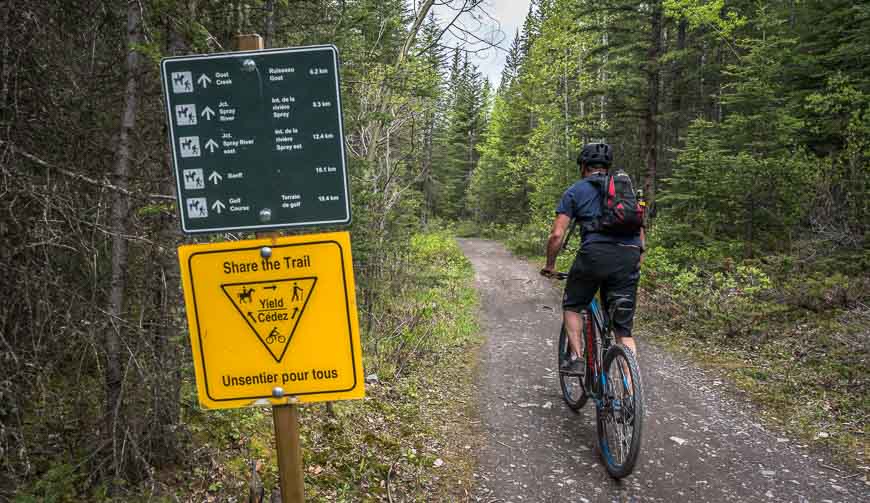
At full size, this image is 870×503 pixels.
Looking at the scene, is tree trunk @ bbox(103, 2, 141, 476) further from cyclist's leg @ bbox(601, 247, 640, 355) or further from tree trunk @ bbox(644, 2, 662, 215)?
tree trunk @ bbox(644, 2, 662, 215)

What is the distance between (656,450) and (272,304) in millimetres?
3636

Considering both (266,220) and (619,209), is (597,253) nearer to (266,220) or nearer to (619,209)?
(619,209)

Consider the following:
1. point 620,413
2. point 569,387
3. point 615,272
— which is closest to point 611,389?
point 620,413

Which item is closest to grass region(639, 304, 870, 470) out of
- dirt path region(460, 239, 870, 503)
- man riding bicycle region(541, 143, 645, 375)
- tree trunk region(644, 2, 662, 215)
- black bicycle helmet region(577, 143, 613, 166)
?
dirt path region(460, 239, 870, 503)

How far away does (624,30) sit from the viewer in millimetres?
12344

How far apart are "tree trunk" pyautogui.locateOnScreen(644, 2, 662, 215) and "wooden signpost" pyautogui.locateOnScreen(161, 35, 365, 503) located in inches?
451

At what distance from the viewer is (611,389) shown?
12.5 feet

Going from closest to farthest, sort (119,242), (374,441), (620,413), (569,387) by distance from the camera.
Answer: (119,242)
(620,413)
(374,441)
(569,387)

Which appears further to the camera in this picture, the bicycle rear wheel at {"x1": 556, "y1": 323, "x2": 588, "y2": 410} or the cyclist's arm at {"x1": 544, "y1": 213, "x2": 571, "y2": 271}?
the bicycle rear wheel at {"x1": 556, "y1": 323, "x2": 588, "y2": 410}

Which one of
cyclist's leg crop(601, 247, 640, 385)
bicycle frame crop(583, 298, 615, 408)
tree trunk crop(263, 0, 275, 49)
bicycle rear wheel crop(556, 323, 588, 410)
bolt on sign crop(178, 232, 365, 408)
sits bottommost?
bicycle rear wheel crop(556, 323, 588, 410)

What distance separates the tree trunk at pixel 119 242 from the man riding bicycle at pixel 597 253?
10.1 ft

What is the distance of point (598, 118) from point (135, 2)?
15265 mm

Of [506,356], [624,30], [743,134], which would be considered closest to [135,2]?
[506,356]

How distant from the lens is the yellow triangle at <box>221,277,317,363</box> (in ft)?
6.11
